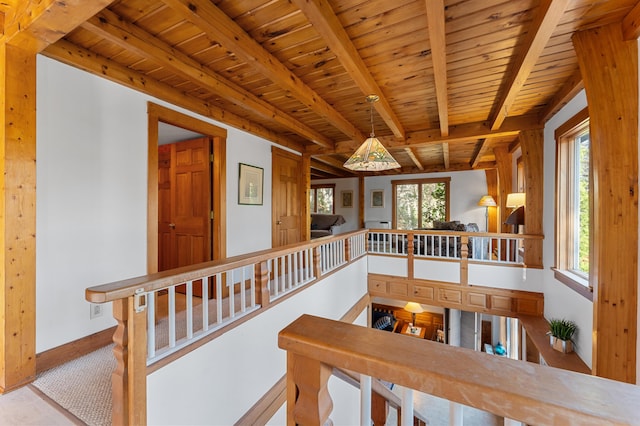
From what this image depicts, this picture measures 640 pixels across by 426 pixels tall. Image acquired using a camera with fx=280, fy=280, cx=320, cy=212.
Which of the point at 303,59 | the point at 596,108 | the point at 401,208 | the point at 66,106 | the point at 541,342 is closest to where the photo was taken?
the point at 596,108

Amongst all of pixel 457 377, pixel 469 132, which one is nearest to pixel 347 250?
pixel 469 132

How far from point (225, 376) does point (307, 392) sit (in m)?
1.66

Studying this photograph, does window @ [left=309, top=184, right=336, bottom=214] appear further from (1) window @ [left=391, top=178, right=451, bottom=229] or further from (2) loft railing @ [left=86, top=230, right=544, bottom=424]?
(2) loft railing @ [left=86, top=230, right=544, bottom=424]

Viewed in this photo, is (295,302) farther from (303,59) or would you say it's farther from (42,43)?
(42,43)

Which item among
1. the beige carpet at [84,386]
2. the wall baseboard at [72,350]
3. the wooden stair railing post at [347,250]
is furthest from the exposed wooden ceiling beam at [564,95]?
the wall baseboard at [72,350]

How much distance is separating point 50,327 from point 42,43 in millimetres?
1873

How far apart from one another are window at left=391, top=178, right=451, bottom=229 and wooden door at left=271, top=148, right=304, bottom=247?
394 cm

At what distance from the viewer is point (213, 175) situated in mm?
3307

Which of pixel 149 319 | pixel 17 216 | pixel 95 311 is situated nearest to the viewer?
pixel 149 319

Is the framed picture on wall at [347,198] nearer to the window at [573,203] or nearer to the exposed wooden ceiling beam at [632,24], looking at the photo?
the window at [573,203]

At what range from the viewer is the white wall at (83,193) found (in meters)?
1.94

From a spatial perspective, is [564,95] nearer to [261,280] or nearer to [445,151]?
[445,151]

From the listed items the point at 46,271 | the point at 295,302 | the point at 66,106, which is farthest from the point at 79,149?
the point at 295,302

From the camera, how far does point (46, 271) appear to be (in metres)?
1.94
